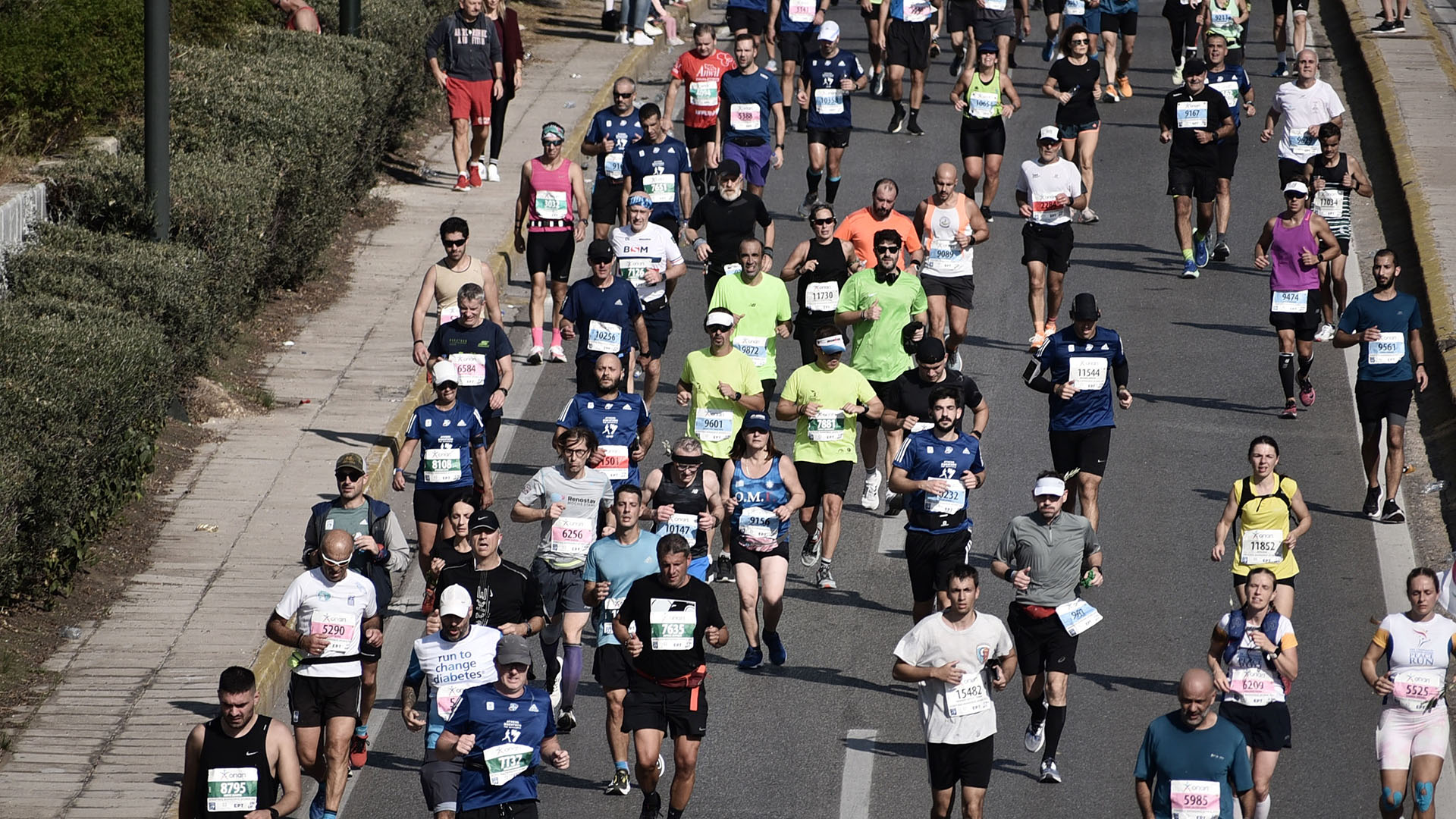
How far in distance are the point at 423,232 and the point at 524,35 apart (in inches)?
336

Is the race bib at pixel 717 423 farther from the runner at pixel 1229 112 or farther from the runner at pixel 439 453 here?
the runner at pixel 1229 112

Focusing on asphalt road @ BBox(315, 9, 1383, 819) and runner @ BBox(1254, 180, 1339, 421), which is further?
runner @ BBox(1254, 180, 1339, 421)

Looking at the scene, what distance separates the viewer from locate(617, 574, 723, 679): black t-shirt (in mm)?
10969

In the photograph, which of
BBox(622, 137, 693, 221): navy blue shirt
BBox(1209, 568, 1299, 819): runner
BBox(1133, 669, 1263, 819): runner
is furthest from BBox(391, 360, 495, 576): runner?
BBox(1133, 669, 1263, 819): runner

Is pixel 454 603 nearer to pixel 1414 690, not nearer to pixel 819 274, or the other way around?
pixel 1414 690

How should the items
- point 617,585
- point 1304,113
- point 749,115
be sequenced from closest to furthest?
point 617,585 < point 749,115 < point 1304,113

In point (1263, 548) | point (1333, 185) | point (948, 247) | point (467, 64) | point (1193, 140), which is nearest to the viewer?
point (1263, 548)

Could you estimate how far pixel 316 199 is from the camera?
63.1 ft

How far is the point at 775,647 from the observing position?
42.5ft

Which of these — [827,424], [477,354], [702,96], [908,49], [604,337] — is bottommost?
[827,424]

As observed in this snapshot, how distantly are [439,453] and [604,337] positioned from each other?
2.20 metres

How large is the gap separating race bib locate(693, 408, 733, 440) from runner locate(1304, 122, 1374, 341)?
7.20 m

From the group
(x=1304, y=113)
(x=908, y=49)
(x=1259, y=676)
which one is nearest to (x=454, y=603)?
(x=1259, y=676)

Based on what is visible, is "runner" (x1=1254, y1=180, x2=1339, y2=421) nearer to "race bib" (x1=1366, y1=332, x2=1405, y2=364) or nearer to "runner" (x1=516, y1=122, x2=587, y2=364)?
"race bib" (x1=1366, y1=332, x2=1405, y2=364)
